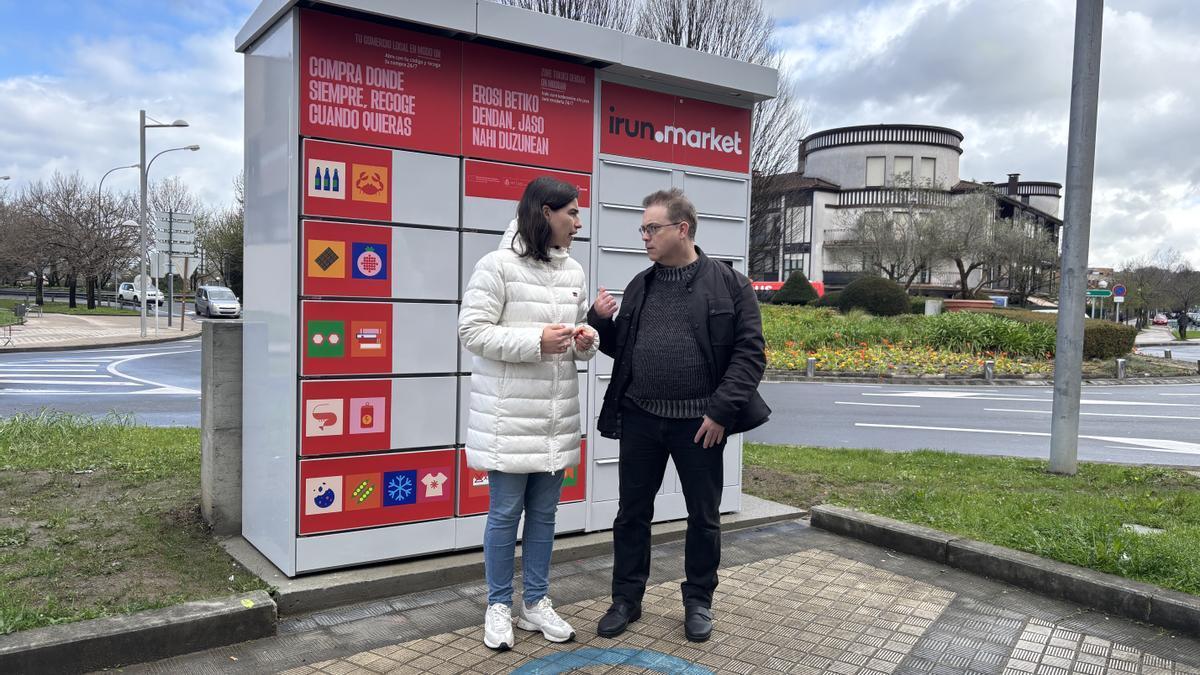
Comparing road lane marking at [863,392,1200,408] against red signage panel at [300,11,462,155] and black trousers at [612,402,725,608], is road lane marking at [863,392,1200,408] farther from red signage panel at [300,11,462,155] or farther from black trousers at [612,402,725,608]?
red signage panel at [300,11,462,155]

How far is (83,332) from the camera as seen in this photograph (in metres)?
29.2

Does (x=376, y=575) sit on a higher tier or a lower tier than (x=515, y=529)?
lower

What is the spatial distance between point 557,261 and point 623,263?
65.6 inches

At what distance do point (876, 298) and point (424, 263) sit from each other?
28.6m

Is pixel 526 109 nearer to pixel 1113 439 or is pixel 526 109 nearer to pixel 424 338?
pixel 424 338

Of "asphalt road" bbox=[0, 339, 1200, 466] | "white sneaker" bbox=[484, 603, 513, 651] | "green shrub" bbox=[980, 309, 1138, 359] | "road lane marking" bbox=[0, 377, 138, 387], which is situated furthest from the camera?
"green shrub" bbox=[980, 309, 1138, 359]

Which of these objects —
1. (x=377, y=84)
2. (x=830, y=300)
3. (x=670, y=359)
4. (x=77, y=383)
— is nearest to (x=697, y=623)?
(x=670, y=359)

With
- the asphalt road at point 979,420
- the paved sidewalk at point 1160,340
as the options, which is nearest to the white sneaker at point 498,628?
the asphalt road at point 979,420

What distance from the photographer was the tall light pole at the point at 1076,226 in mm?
7551

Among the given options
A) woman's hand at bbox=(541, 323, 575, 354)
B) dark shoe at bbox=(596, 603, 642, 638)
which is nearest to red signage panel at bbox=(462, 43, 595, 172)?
woman's hand at bbox=(541, 323, 575, 354)

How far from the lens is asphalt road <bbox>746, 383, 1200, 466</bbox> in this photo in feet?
35.8

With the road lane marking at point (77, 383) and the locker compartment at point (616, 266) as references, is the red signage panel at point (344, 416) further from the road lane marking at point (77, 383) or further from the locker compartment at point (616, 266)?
the road lane marking at point (77, 383)

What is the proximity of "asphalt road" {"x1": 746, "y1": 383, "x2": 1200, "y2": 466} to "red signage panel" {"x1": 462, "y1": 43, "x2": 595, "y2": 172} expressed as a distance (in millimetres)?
6875

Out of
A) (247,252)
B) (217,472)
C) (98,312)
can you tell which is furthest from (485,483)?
(98,312)
